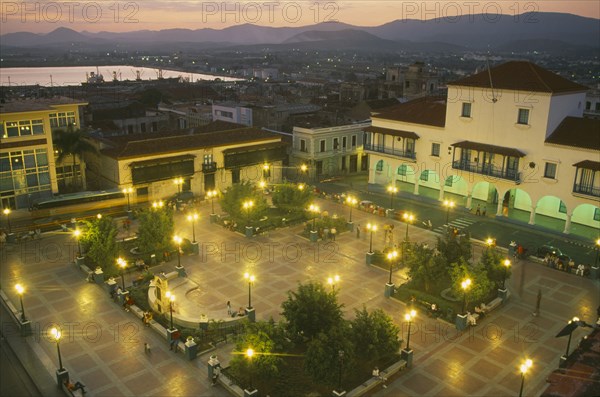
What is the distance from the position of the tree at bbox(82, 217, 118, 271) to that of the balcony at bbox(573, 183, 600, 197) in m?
35.9

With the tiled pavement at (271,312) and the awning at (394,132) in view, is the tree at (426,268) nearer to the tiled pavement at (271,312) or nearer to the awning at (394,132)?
the tiled pavement at (271,312)

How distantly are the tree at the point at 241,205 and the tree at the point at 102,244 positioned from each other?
11051mm

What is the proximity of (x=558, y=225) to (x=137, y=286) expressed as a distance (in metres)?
35.7

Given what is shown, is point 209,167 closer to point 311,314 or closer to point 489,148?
point 489,148

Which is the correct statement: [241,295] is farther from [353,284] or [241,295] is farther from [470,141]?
[470,141]

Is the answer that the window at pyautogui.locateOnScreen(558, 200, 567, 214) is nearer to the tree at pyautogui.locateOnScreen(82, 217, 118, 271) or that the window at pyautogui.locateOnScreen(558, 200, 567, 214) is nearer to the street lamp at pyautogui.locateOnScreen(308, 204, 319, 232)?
the street lamp at pyautogui.locateOnScreen(308, 204, 319, 232)

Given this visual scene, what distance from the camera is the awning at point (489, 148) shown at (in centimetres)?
4439

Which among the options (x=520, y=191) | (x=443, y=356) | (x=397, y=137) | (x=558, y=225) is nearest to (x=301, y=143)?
(x=397, y=137)

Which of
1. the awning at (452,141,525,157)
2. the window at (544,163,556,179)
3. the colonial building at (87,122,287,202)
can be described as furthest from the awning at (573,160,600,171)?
the colonial building at (87,122,287,202)

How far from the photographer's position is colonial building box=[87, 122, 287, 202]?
48219 millimetres

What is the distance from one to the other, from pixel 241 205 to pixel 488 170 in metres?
22.8

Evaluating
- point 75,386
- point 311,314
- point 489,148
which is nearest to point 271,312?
point 311,314

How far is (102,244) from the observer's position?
34156mm

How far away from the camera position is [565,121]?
43.9 metres
